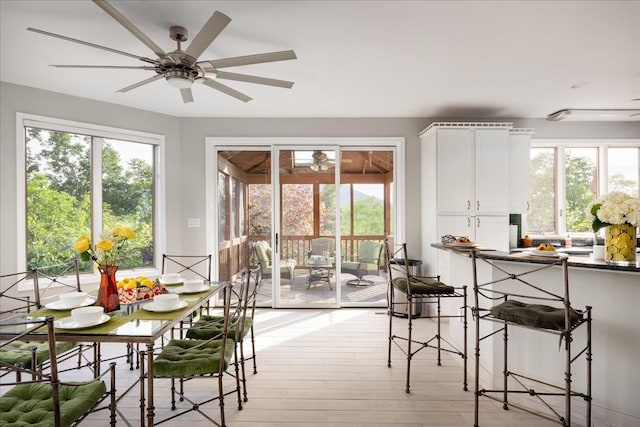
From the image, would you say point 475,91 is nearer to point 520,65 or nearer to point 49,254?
point 520,65

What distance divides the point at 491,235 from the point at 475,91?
178cm

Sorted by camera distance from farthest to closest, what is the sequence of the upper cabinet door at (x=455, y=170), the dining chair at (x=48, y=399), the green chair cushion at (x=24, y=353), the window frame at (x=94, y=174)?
the upper cabinet door at (x=455, y=170), the window frame at (x=94, y=174), the green chair cushion at (x=24, y=353), the dining chair at (x=48, y=399)

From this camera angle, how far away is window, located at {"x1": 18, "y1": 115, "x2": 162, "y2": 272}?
3.80 m

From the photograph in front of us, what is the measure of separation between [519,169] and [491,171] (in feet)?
1.75

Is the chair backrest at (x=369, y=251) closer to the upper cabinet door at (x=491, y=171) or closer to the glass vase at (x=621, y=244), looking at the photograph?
the upper cabinet door at (x=491, y=171)

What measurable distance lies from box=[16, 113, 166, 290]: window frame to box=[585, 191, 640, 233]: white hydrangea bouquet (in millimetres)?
4628

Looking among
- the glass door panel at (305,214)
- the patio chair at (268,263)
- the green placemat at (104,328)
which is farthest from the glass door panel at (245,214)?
the green placemat at (104,328)

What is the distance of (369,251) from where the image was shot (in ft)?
16.1

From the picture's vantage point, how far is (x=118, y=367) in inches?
120

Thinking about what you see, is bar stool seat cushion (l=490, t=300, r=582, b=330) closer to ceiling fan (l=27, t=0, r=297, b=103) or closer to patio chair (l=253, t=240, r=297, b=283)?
ceiling fan (l=27, t=0, r=297, b=103)

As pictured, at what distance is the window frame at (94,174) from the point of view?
364 cm

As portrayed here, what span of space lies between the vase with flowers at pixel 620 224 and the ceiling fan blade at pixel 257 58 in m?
2.28

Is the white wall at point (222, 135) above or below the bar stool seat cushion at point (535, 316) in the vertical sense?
above

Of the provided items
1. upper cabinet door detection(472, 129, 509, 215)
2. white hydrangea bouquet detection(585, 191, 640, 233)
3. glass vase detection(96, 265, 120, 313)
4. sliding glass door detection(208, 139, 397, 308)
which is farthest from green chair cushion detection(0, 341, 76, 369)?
upper cabinet door detection(472, 129, 509, 215)
